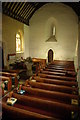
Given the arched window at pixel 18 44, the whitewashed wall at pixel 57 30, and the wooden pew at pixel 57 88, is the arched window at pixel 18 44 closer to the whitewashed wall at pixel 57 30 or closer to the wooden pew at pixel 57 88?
the whitewashed wall at pixel 57 30

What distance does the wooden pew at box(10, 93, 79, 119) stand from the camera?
80.7 inches

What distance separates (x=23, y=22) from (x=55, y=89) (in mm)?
9030

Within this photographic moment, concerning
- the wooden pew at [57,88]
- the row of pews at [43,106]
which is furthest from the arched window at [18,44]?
the row of pews at [43,106]

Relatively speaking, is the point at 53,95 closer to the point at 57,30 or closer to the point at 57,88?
the point at 57,88

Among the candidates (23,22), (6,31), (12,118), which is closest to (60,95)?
(12,118)

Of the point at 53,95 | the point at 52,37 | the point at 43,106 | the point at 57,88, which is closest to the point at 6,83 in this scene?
the point at 57,88

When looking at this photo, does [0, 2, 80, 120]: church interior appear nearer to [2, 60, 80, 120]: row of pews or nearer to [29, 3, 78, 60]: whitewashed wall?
[29, 3, 78, 60]: whitewashed wall

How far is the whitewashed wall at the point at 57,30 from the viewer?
10852mm

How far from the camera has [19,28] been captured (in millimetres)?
9906

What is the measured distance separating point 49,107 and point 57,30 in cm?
1011

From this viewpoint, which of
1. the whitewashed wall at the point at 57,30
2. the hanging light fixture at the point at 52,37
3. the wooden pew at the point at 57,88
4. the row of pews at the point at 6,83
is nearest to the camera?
the wooden pew at the point at 57,88

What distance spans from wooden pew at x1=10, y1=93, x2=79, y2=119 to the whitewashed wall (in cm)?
936

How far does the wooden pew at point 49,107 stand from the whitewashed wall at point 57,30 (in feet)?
30.7

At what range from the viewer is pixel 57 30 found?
11398mm
